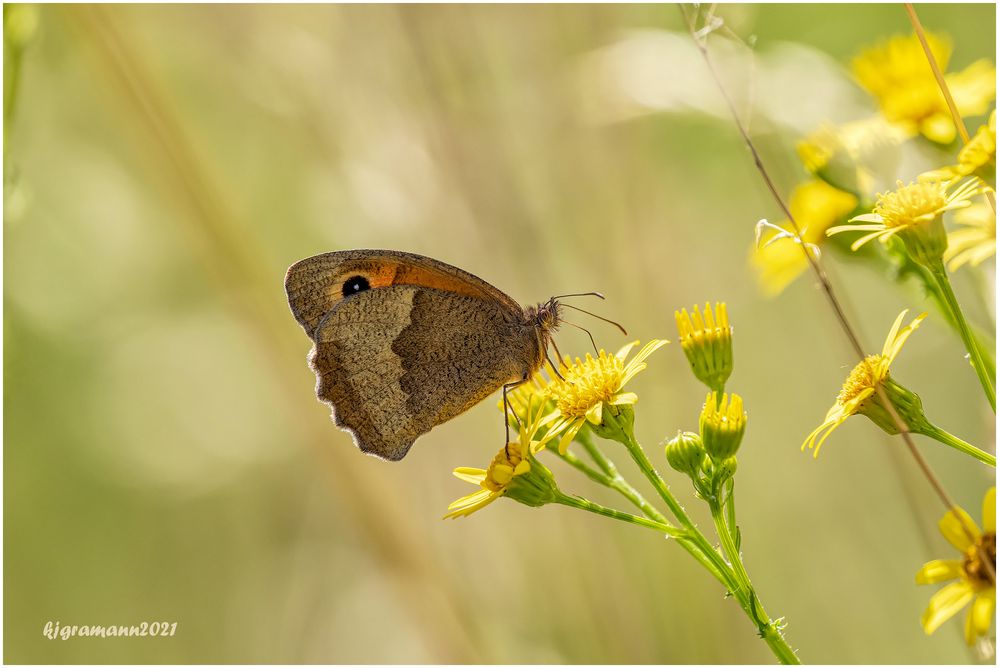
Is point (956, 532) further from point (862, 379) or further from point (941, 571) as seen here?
point (862, 379)

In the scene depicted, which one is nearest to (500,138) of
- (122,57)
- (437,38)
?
(437,38)

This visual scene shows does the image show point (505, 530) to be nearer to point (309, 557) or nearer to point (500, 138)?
point (309, 557)

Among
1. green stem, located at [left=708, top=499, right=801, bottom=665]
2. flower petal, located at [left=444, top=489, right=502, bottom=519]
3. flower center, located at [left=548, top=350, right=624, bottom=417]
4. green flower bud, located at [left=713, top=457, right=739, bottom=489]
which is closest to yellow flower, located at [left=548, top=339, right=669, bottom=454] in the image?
flower center, located at [left=548, top=350, right=624, bottom=417]

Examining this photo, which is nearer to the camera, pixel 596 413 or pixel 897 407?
pixel 897 407

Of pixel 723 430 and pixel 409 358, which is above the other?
pixel 409 358

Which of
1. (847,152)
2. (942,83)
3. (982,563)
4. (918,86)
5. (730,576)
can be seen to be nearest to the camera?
(982,563)

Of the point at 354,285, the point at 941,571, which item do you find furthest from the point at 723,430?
the point at 354,285
